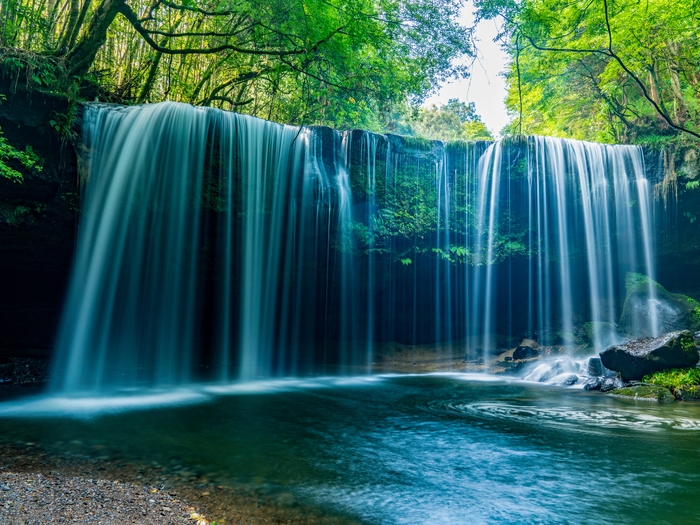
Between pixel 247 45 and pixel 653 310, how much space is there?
1426 cm

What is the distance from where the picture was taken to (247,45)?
12.4 metres

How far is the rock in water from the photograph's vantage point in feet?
29.8

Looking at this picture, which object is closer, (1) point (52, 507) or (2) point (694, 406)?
(1) point (52, 507)

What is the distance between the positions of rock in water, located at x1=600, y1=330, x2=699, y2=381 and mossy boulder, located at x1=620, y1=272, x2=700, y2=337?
4400mm

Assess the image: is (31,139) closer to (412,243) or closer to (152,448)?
(152,448)

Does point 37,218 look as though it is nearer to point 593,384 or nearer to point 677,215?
point 593,384

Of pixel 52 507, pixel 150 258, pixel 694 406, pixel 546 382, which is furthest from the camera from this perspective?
pixel 546 382

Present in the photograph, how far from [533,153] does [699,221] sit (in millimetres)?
5696

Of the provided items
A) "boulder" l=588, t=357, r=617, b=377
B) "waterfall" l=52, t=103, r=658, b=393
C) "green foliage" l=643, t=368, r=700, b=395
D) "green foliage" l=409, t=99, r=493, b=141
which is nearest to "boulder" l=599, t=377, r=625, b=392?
"green foliage" l=643, t=368, r=700, b=395

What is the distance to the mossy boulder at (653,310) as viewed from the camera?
13.2 metres

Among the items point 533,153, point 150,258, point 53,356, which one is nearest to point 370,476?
point 150,258

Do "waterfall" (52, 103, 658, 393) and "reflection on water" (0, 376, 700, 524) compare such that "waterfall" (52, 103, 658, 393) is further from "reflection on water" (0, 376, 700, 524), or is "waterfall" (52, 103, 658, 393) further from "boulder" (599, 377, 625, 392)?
"boulder" (599, 377, 625, 392)

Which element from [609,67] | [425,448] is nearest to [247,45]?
[609,67]

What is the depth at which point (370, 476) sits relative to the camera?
13.3ft
